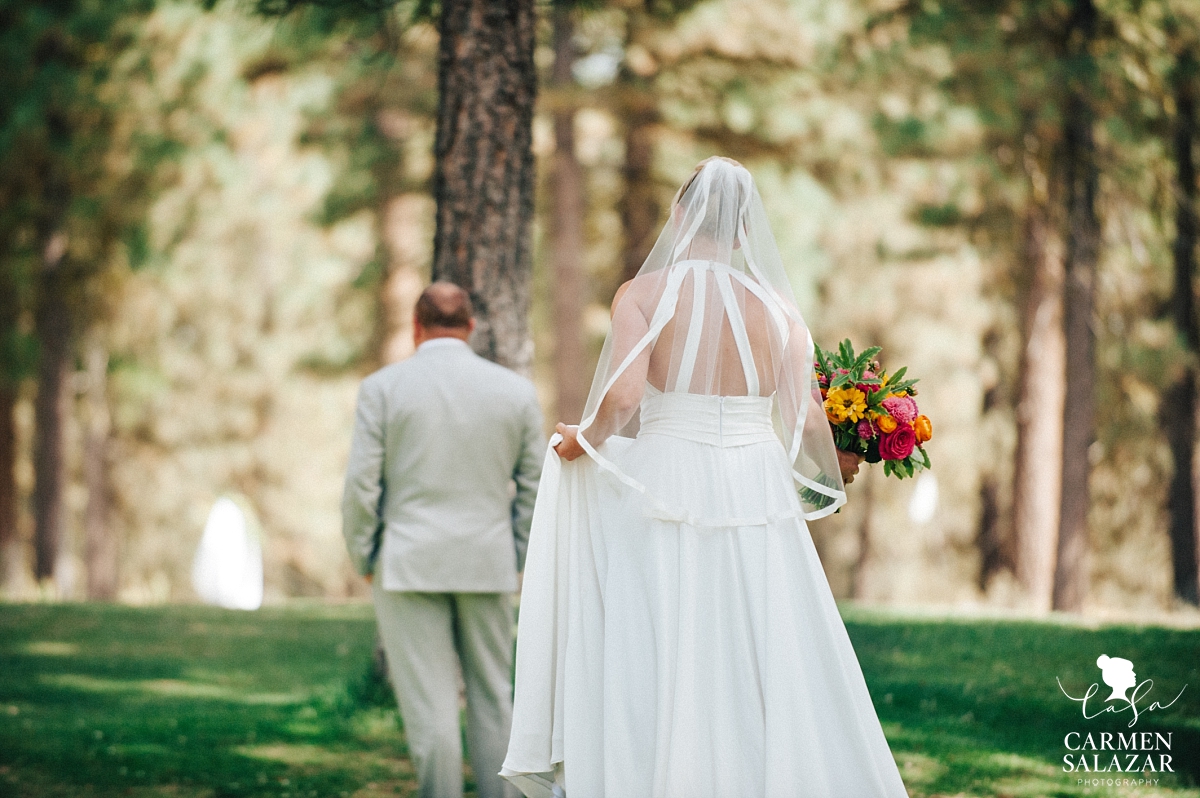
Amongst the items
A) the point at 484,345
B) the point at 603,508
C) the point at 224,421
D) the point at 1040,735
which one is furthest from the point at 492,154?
the point at 224,421

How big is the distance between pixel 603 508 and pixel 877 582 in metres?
17.7

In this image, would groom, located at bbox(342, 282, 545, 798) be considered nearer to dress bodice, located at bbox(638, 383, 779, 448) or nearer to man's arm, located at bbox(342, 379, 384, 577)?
man's arm, located at bbox(342, 379, 384, 577)

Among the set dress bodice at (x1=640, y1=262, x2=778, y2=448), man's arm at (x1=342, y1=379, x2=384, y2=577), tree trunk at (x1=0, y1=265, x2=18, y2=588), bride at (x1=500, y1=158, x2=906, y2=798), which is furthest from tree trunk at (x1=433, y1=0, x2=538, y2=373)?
tree trunk at (x1=0, y1=265, x2=18, y2=588)

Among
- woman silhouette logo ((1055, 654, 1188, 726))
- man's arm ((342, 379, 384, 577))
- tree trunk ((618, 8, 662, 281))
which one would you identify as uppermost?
tree trunk ((618, 8, 662, 281))

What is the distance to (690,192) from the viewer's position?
394 centimetres

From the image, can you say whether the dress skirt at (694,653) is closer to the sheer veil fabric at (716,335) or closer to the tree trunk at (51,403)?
the sheer veil fabric at (716,335)

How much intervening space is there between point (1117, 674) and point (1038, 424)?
831 cm

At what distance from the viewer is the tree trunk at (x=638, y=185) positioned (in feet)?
44.3

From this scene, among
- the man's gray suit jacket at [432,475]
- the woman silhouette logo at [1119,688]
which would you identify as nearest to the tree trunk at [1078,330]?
the woman silhouette logo at [1119,688]

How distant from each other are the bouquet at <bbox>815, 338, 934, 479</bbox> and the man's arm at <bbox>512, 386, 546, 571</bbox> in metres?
1.25

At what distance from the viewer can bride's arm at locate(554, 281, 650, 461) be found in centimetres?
384

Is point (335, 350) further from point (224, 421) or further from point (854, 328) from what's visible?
point (854, 328)

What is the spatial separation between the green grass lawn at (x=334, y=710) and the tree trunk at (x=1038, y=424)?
5.66 m

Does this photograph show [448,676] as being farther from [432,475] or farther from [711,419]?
[711,419]
